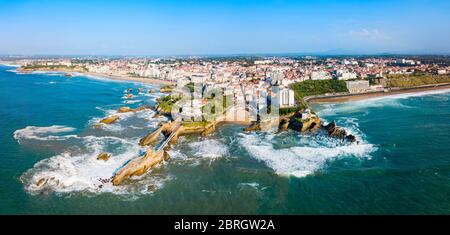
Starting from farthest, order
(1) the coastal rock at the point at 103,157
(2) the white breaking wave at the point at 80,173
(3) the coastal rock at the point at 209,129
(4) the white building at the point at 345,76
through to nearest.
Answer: (4) the white building at the point at 345,76 < (3) the coastal rock at the point at 209,129 < (1) the coastal rock at the point at 103,157 < (2) the white breaking wave at the point at 80,173

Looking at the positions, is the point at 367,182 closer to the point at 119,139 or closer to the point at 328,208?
the point at 328,208

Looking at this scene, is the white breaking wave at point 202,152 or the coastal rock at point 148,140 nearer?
the white breaking wave at point 202,152

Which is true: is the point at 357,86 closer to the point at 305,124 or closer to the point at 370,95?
the point at 370,95

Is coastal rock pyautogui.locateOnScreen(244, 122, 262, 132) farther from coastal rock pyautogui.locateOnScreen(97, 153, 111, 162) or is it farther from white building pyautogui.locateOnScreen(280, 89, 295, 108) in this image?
coastal rock pyautogui.locateOnScreen(97, 153, 111, 162)

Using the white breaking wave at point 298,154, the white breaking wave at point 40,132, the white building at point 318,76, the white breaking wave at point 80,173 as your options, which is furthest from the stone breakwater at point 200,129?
the white building at point 318,76

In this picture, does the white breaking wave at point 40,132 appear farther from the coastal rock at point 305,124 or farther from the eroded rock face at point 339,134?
the eroded rock face at point 339,134

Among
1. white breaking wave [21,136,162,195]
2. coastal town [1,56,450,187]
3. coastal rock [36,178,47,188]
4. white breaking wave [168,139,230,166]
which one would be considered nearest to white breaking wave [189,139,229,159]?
white breaking wave [168,139,230,166]
